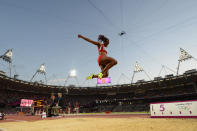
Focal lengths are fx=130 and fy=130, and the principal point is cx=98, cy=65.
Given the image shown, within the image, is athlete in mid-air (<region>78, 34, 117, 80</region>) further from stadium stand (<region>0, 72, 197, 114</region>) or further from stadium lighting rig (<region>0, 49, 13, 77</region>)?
stadium lighting rig (<region>0, 49, 13, 77</region>)

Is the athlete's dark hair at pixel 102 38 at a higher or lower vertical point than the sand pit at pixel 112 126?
higher

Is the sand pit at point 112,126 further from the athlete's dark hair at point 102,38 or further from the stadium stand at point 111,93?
the stadium stand at point 111,93

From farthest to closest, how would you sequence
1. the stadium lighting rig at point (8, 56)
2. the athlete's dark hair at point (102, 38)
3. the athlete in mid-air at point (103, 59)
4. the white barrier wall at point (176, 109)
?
the stadium lighting rig at point (8, 56) < the white barrier wall at point (176, 109) < the athlete's dark hair at point (102, 38) < the athlete in mid-air at point (103, 59)

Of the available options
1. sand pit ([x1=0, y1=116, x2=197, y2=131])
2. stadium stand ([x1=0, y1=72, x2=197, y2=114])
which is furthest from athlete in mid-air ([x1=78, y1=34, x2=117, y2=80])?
stadium stand ([x1=0, y1=72, x2=197, y2=114])

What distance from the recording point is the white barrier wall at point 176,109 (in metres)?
11.9

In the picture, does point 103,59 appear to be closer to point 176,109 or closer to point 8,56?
point 176,109

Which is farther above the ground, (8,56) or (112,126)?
(8,56)

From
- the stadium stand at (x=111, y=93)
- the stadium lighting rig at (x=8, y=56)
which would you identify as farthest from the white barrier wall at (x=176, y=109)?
the stadium lighting rig at (x=8, y=56)

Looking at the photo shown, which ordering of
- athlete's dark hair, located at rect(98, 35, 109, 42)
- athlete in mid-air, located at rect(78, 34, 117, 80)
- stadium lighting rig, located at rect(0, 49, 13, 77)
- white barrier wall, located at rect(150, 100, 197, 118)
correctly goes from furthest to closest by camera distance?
stadium lighting rig, located at rect(0, 49, 13, 77)
white barrier wall, located at rect(150, 100, 197, 118)
athlete's dark hair, located at rect(98, 35, 109, 42)
athlete in mid-air, located at rect(78, 34, 117, 80)

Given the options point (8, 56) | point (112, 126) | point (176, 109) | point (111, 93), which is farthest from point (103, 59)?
point (111, 93)

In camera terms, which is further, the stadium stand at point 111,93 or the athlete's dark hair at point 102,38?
the stadium stand at point 111,93

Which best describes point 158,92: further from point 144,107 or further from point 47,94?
point 47,94

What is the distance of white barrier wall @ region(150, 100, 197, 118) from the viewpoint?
39.2 ft

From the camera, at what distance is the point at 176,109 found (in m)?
12.8
